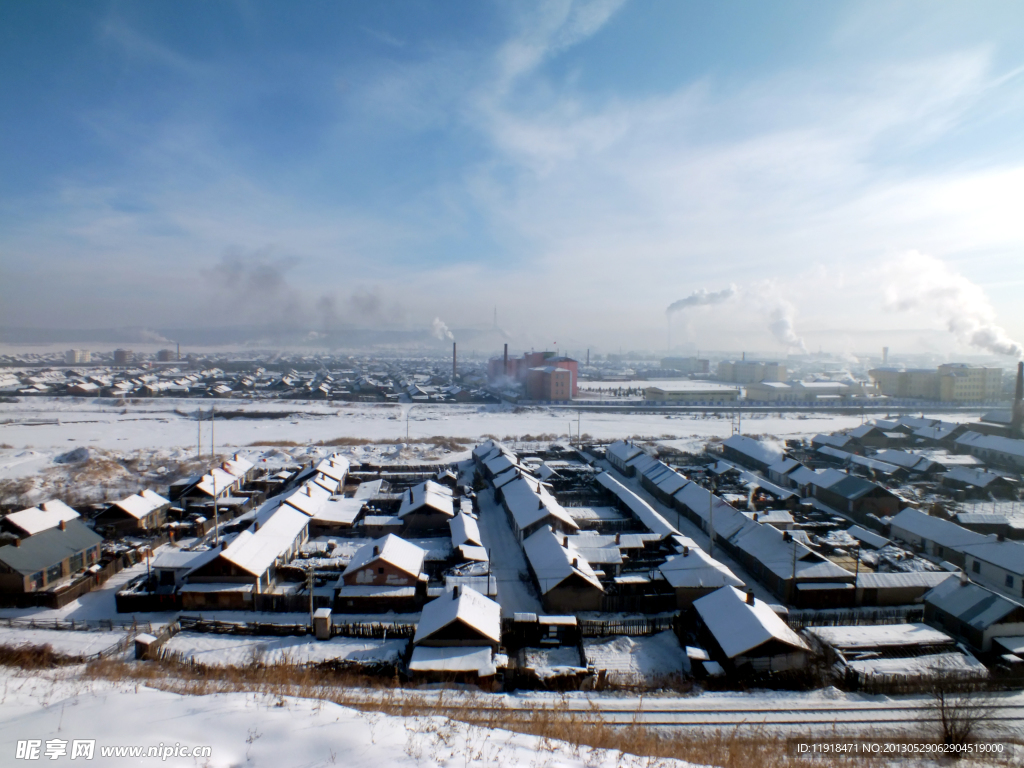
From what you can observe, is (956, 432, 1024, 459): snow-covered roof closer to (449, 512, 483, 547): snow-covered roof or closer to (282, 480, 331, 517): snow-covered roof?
(449, 512, 483, 547): snow-covered roof

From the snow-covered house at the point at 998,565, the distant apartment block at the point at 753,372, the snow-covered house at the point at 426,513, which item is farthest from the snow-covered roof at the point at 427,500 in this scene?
the distant apartment block at the point at 753,372

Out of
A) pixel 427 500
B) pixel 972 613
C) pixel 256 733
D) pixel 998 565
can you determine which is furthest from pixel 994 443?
pixel 256 733

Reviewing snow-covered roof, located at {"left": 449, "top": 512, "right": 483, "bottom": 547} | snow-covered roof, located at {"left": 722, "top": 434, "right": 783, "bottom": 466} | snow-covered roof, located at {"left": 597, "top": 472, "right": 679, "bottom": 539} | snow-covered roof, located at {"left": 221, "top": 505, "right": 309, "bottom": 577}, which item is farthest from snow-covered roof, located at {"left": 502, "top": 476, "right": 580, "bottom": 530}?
snow-covered roof, located at {"left": 722, "top": 434, "right": 783, "bottom": 466}

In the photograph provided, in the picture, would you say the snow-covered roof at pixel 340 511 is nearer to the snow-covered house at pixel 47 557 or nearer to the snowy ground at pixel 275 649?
the snow-covered house at pixel 47 557

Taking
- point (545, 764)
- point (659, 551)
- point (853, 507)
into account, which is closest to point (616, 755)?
point (545, 764)

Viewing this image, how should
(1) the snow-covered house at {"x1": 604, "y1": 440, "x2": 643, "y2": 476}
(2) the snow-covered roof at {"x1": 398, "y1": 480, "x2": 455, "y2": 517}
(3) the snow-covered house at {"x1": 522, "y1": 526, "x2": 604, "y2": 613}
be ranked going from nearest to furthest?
1. (3) the snow-covered house at {"x1": 522, "y1": 526, "x2": 604, "y2": 613}
2. (2) the snow-covered roof at {"x1": 398, "y1": 480, "x2": 455, "y2": 517}
3. (1) the snow-covered house at {"x1": 604, "y1": 440, "x2": 643, "y2": 476}
